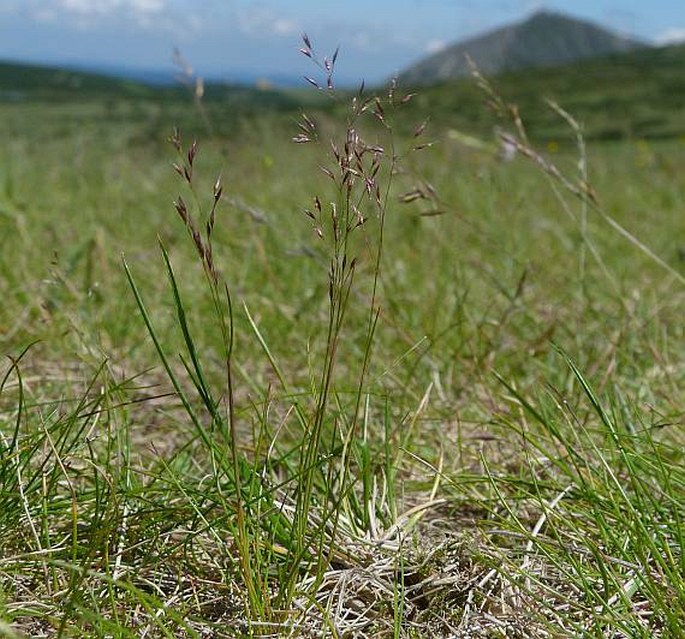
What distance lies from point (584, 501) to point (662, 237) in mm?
2648

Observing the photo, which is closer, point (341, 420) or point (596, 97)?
point (341, 420)

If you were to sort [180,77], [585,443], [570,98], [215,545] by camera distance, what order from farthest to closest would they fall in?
[570,98] → [180,77] → [585,443] → [215,545]

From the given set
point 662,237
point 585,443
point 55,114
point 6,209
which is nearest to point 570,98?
point 55,114

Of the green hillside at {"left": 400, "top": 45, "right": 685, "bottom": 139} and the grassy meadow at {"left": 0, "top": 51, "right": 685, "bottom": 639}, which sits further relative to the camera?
the green hillside at {"left": 400, "top": 45, "right": 685, "bottom": 139}

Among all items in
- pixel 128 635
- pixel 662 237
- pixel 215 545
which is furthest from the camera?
pixel 662 237

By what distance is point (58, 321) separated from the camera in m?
2.07

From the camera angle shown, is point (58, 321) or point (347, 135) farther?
point (58, 321)

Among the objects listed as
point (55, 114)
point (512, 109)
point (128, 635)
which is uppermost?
point (512, 109)

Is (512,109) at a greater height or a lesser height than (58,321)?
greater

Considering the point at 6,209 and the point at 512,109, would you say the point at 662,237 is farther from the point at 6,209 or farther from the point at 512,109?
the point at 6,209

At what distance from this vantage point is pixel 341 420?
4.25 feet

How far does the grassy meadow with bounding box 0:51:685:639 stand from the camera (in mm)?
907

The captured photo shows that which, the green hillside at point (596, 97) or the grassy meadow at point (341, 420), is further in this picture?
the green hillside at point (596, 97)

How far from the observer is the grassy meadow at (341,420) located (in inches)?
35.7
